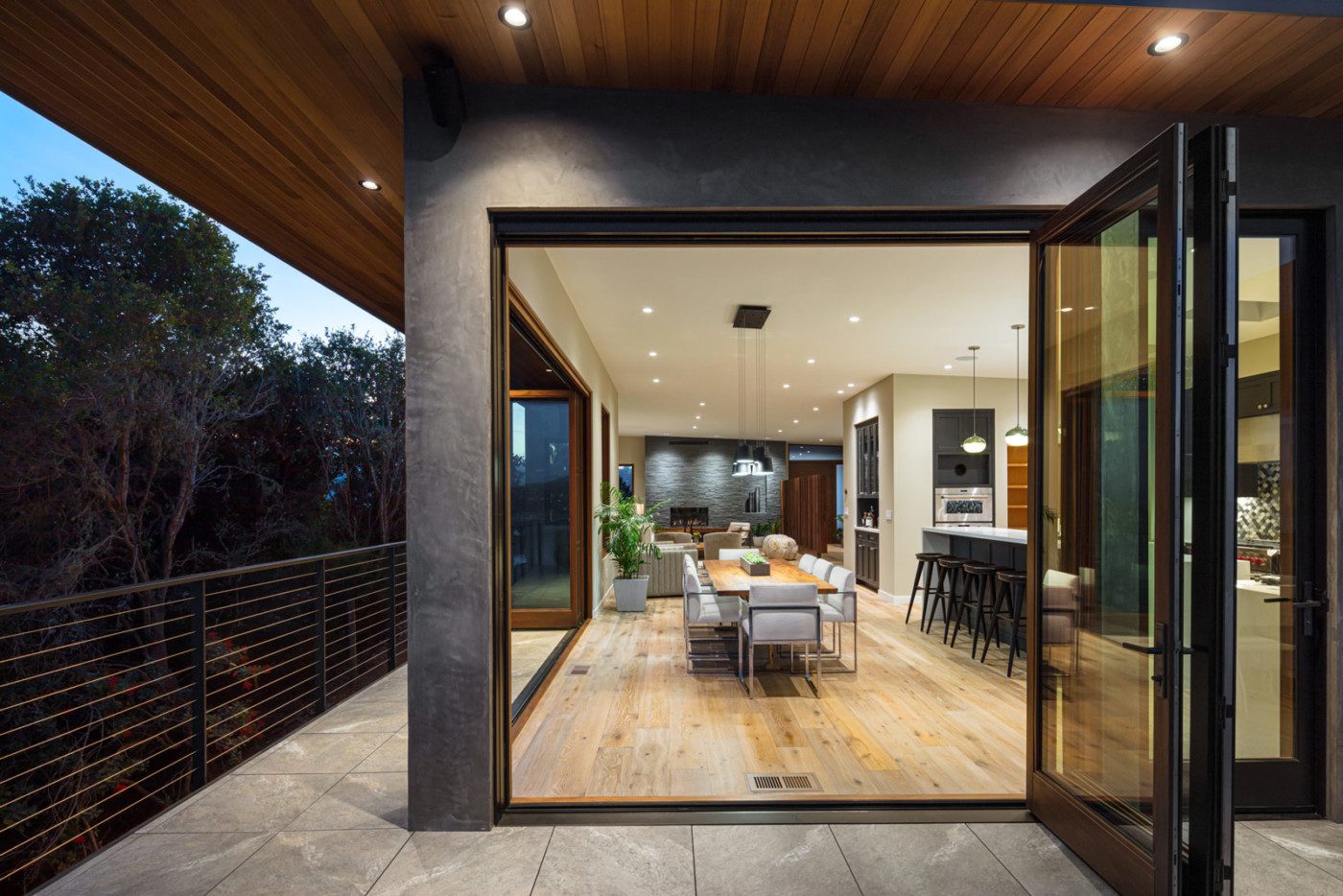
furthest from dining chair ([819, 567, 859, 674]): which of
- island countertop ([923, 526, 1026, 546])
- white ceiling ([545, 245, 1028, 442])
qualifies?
white ceiling ([545, 245, 1028, 442])

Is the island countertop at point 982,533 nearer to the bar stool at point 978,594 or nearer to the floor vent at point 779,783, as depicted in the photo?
the bar stool at point 978,594

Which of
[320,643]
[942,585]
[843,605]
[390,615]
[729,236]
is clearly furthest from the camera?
[942,585]

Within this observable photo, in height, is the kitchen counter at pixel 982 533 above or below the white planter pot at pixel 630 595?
above

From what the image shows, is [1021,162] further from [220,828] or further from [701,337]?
[701,337]

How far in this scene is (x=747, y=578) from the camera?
5301 mm

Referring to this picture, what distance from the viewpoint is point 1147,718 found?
6.70ft

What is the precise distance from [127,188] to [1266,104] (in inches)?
538

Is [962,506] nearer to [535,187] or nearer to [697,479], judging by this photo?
[535,187]

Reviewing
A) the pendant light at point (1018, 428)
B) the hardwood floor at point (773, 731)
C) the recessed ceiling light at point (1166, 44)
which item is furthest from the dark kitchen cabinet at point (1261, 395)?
the pendant light at point (1018, 428)

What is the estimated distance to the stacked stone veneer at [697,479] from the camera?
1822 centimetres

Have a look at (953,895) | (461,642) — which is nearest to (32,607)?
(461,642)

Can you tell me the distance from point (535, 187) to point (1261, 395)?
3028 millimetres

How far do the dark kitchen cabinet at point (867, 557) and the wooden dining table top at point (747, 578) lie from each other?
3383 millimetres

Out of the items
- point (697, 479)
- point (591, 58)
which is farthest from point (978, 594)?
point (697, 479)
